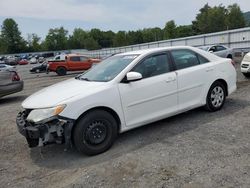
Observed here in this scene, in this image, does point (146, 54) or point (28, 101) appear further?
point (146, 54)

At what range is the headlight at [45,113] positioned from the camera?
4.55 m

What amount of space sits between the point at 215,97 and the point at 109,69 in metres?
2.44

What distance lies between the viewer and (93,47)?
4665 inches

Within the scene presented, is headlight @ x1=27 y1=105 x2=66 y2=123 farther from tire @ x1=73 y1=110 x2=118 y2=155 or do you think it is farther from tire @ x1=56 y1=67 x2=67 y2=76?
tire @ x1=56 y1=67 x2=67 y2=76

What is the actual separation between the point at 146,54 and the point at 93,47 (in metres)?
115

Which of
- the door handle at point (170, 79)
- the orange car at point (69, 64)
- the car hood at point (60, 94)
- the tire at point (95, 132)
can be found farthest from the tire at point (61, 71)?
the tire at point (95, 132)

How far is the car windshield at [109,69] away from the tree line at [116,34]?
276 feet

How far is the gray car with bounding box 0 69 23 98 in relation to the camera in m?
10.8

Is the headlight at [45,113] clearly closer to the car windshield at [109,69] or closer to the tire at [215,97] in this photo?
the car windshield at [109,69]

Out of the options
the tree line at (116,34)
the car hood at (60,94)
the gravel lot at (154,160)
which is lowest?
the gravel lot at (154,160)

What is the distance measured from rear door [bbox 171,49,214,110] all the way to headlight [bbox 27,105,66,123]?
7.91 feet

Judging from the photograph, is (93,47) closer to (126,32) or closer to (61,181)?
(126,32)

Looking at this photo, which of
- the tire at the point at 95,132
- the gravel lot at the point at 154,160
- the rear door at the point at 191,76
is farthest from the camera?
the rear door at the point at 191,76

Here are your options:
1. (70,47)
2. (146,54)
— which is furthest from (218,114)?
(70,47)
